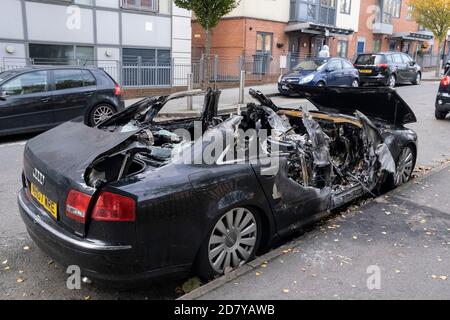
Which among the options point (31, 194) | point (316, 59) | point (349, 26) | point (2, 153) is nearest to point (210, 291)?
point (31, 194)

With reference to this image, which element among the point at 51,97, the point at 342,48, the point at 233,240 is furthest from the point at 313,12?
the point at 233,240

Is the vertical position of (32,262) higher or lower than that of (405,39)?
lower

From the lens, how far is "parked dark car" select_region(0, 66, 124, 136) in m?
8.88

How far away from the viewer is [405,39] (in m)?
36.7

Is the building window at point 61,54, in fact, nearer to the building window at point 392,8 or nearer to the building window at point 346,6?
the building window at point 346,6

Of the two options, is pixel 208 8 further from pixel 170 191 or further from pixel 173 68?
pixel 170 191

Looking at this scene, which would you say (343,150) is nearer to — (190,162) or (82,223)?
(190,162)

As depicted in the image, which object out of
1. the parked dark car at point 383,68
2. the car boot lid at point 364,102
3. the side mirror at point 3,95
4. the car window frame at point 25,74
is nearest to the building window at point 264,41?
the parked dark car at point 383,68

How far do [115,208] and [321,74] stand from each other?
49.9ft

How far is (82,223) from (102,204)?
0.20 meters

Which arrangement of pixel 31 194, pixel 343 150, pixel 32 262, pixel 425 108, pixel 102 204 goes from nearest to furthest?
pixel 102 204 → pixel 31 194 → pixel 32 262 → pixel 343 150 → pixel 425 108

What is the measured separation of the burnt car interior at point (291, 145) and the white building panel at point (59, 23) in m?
11.1

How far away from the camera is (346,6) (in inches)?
1142

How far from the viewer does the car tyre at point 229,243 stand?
3311 mm
